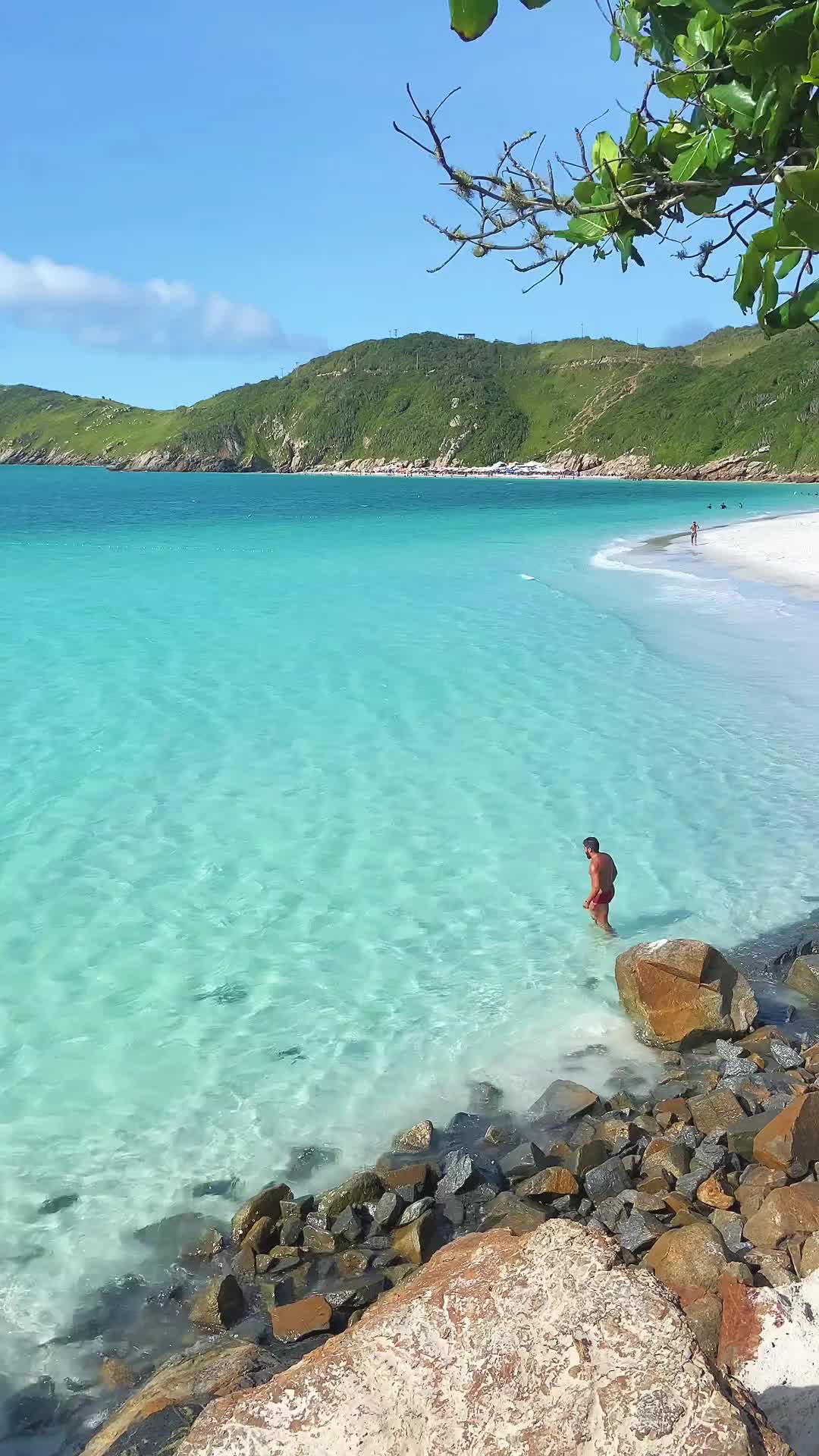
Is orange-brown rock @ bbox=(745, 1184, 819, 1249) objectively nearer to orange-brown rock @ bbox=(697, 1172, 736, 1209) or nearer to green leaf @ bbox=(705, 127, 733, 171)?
orange-brown rock @ bbox=(697, 1172, 736, 1209)

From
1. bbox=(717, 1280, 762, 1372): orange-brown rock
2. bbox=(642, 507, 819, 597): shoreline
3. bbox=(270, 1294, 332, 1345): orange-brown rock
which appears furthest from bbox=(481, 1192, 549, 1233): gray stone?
bbox=(642, 507, 819, 597): shoreline

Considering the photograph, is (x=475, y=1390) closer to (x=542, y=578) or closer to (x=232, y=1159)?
(x=232, y=1159)

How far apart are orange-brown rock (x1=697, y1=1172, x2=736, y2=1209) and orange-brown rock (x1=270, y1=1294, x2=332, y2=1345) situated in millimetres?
2494

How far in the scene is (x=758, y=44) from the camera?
258cm

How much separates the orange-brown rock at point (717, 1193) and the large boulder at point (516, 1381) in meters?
3.53

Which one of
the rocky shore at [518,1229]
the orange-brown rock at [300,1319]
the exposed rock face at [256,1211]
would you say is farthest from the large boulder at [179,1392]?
the exposed rock face at [256,1211]

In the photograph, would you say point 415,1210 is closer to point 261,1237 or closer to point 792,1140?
point 261,1237

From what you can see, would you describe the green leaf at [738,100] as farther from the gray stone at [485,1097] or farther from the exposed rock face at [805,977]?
the exposed rock face at [805,977]

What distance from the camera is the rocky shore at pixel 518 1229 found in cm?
494

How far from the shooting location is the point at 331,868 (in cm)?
1327

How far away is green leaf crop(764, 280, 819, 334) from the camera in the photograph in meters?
2.72

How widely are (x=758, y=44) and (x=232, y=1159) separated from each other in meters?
7.69

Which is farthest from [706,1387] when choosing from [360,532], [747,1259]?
[360,532]

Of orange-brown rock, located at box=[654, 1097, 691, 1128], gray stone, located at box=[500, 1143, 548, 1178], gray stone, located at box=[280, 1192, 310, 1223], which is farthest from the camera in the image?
orange-brown rock, located at box=[654, 1097, 691, 1128]
